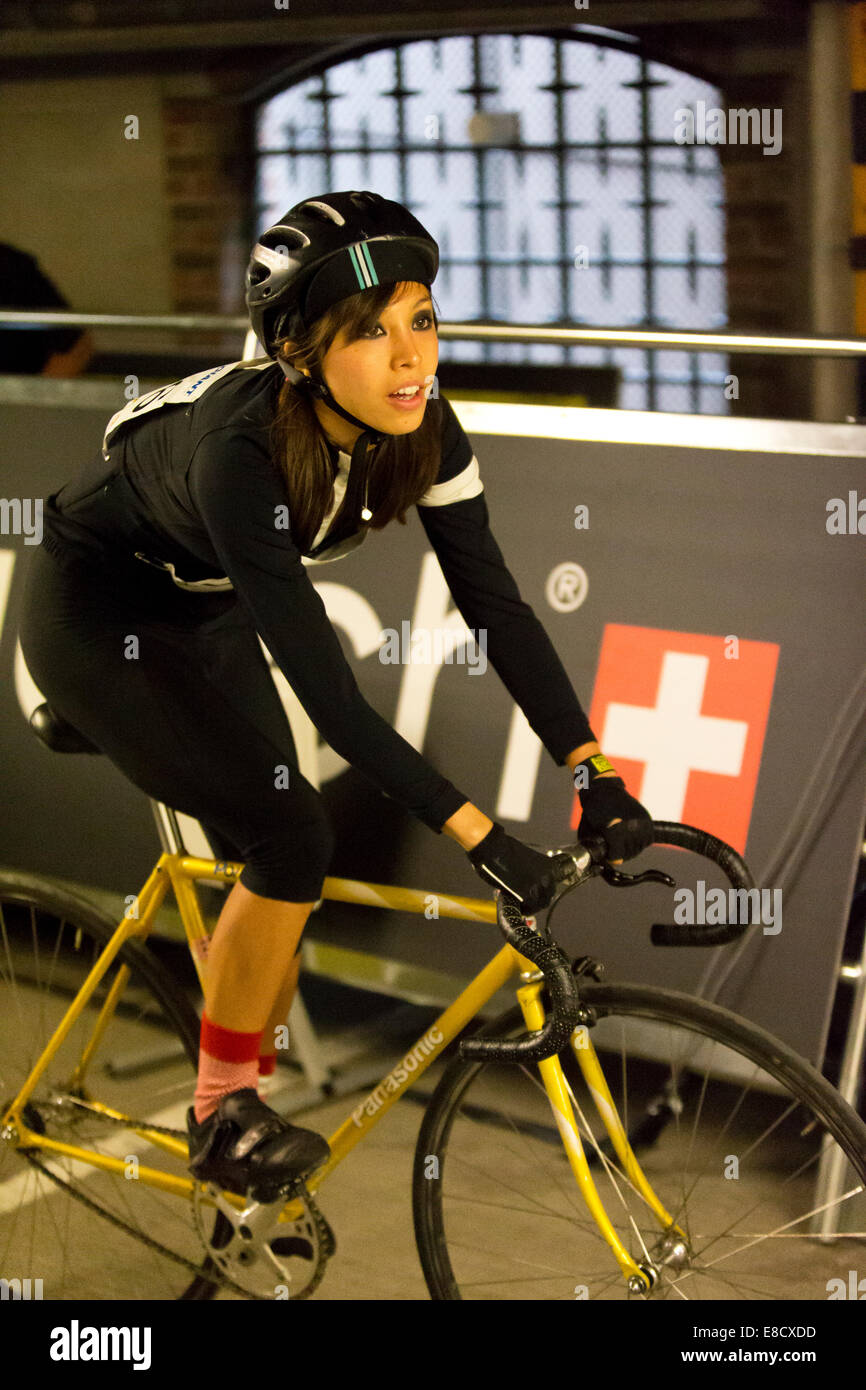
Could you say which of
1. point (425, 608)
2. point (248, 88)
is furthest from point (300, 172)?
point (425, 608)

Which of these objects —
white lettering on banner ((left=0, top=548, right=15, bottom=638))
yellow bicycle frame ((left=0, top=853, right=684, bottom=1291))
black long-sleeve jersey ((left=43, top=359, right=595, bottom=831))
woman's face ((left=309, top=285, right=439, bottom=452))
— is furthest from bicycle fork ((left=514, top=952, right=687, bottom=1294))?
white lettering on banner ((left=0, top=548, right=15, bottom=638))

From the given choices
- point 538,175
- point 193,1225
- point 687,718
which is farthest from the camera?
point 538,175

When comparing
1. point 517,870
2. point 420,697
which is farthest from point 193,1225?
point 420,697

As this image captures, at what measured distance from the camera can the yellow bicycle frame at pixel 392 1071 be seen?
2270 mm

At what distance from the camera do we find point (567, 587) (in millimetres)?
3373

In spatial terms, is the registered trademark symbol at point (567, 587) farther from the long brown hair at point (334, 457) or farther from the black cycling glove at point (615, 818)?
the black cycling glove at point (615, 818)

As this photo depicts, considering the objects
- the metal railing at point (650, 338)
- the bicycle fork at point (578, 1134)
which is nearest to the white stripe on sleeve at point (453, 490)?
the bicycle fork at point (578, 1134)

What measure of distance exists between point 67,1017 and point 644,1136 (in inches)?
53.3

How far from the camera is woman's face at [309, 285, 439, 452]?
218cm

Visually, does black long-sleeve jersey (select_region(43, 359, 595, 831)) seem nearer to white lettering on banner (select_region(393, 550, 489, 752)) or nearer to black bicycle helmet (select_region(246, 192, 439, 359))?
black bicycle helmet (select_region(246, 192, 439, 359))

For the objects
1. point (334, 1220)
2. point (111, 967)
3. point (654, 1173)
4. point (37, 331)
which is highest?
point (37, 331)

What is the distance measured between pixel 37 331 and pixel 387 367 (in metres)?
4.63

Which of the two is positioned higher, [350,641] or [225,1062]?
[350,641]

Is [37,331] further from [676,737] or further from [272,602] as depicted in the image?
[272,602]
